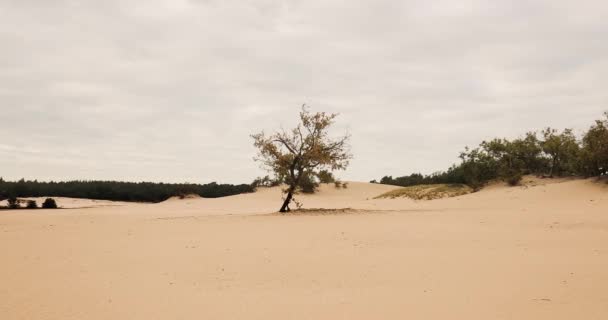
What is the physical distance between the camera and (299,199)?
1114 inches

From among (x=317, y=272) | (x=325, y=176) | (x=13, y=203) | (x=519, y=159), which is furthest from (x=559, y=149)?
(x=13, y=203)

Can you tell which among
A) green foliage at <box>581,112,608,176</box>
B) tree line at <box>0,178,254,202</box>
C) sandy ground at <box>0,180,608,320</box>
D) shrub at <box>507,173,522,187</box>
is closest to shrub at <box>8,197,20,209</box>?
tree line at <box>0,178,254,202</box>

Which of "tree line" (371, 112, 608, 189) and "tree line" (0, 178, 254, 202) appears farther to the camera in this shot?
"tree line" (0, 178, 254, 202)

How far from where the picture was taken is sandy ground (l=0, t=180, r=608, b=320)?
4.35m

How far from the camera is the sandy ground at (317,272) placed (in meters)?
Result: 4.35

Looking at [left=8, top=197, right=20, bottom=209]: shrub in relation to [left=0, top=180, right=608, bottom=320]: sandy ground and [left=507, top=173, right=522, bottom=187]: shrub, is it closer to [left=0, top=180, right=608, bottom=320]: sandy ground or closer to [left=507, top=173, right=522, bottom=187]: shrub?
[left=0, top=180, right=608, bottom=320]: sandy ground

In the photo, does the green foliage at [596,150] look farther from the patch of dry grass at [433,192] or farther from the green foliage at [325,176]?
the green foliage at [325,176]

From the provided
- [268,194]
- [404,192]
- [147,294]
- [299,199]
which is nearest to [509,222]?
[147,294]

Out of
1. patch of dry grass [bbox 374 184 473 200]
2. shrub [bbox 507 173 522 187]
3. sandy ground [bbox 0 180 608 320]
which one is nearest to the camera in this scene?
sandy ground [bbox 0 180 608 320]

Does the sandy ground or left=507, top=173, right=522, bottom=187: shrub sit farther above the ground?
left=507, top=173, right=522, bottom=187: shrub

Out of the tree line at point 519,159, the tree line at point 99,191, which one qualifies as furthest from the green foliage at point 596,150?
the tree line at point 99,191

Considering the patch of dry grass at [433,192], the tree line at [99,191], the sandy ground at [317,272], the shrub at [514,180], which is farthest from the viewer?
the tree line at [99,191]

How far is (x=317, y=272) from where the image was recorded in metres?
5.98

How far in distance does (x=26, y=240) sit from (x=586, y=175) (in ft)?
67.6
